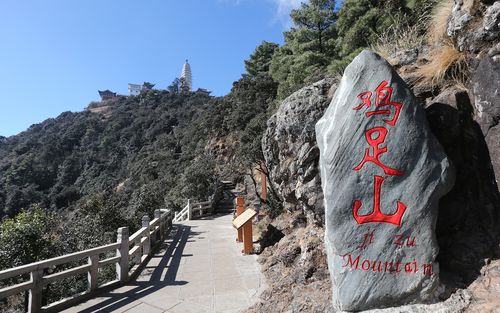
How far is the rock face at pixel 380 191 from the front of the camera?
3137mm

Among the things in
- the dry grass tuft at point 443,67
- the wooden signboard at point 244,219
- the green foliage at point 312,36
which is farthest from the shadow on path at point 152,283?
the green foliage at point 312,36

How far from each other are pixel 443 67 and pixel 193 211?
1540 centimetres

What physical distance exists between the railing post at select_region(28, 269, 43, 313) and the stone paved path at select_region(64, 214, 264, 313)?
47cm

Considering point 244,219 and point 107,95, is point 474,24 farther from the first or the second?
point 107,95

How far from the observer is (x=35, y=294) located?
4.96 m

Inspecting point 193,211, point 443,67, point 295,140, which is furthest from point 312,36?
point 443,67

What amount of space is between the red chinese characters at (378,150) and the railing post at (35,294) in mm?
4725

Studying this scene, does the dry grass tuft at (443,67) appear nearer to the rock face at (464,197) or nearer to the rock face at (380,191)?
the rock face at (464,197)

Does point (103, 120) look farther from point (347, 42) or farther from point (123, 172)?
point (347, 42)

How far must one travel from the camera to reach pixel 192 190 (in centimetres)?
2044

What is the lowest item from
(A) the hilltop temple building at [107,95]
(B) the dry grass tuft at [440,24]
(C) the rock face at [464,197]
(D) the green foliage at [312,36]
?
(C) the rock face at [464,197]

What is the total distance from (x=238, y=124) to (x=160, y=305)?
27.3 metres

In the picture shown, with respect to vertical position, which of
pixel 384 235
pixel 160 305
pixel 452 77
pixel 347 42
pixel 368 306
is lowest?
pixel 160 305

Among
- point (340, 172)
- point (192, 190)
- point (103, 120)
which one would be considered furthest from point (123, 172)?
point (340, 172)
